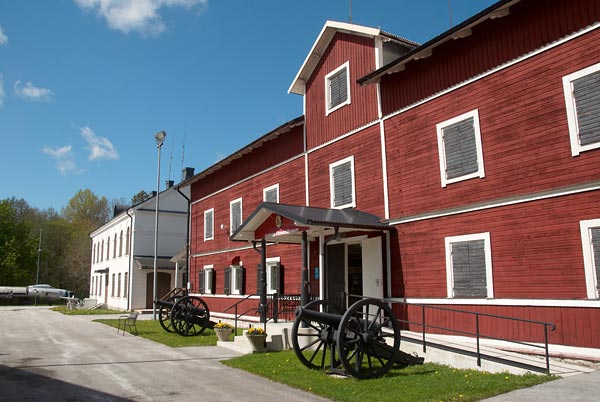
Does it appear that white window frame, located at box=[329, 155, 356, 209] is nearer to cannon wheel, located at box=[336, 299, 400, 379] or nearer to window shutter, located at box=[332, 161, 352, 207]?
window shutter, located at box=[332, 161, 352, 207]

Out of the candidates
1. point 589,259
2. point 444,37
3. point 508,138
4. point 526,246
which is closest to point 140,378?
point 526,246

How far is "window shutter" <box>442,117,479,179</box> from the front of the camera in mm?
11773

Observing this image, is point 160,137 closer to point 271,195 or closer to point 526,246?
point 271,195

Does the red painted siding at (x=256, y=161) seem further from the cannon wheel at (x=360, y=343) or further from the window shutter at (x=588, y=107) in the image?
the window shutter at (x=588, y=107)

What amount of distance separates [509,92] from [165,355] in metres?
10.2

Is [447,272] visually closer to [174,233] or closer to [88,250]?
[174,233]

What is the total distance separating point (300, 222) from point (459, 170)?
391cm

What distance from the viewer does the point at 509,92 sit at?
11.1 meters

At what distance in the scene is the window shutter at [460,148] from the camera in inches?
464

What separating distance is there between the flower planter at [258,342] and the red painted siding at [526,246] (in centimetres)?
401

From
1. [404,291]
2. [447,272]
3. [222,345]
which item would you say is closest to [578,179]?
[447,272]

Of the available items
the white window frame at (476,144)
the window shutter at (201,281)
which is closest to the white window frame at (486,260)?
the white window frame at (476,144)

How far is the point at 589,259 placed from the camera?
9.32 m

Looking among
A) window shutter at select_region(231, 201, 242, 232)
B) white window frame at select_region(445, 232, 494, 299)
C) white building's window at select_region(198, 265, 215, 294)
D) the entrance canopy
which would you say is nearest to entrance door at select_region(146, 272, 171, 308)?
white building's window at select_region(198, 265, 215, 294)
